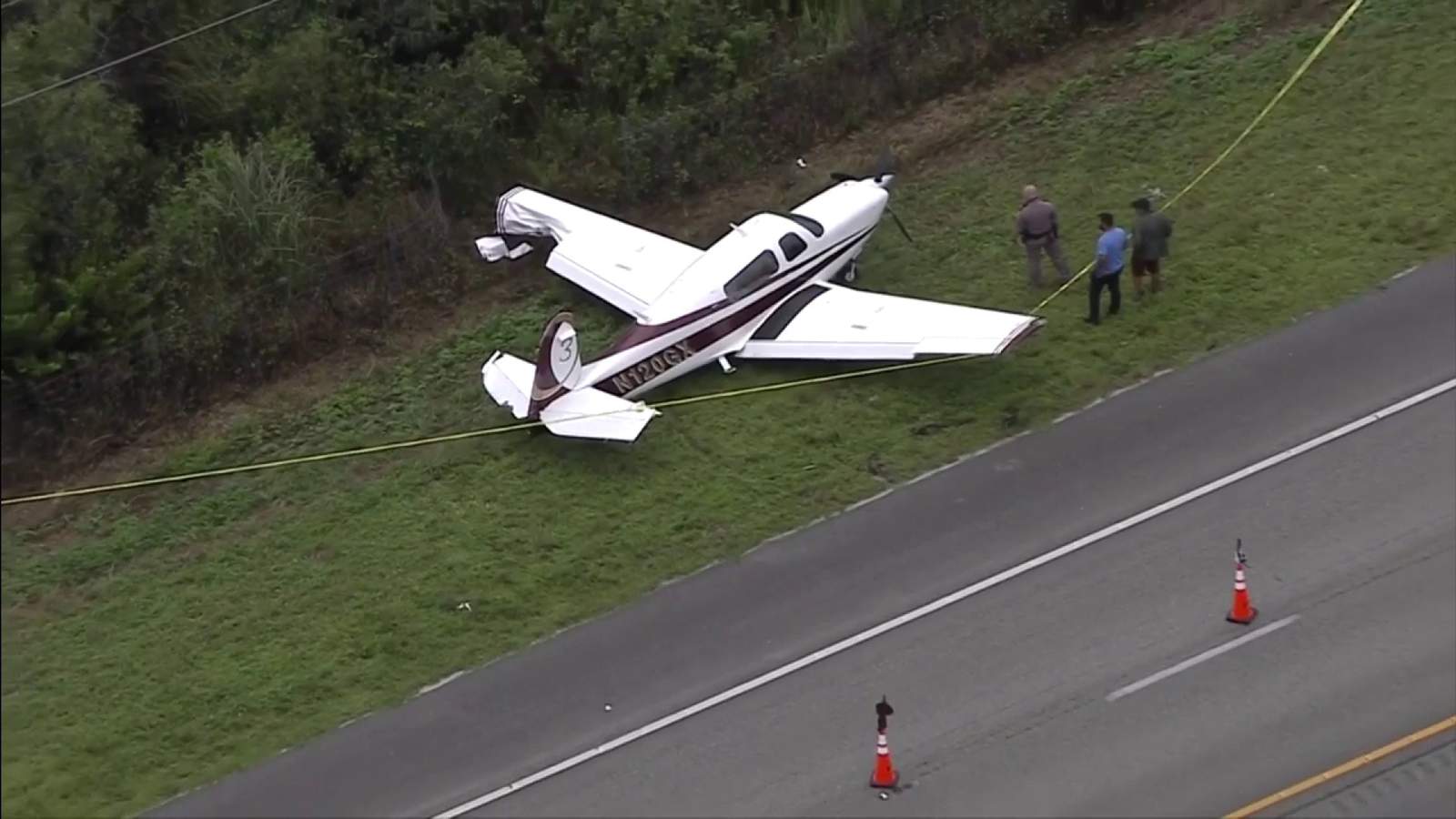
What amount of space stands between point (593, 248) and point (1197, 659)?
37.7ft

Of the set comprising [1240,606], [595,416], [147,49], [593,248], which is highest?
[147,49]

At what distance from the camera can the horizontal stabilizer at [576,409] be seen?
21359mm

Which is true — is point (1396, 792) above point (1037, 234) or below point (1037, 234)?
below

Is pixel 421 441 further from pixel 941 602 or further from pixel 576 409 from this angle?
pixel 941 602

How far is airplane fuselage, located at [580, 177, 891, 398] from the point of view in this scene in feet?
73.7

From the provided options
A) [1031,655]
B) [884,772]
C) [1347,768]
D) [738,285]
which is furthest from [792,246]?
[1347,768]

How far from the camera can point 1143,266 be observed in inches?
927

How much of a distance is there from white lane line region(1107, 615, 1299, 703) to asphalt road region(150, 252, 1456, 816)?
0.24 feet

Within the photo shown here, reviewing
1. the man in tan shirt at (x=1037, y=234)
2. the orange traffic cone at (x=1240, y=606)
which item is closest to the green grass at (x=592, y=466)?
the man in tan shirt at (x=1037, y=234)

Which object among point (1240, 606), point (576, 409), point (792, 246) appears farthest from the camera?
point (792, 246)

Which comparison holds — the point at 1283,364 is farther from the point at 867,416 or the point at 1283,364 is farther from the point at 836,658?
the point at 836,658

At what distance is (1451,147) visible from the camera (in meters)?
26.0

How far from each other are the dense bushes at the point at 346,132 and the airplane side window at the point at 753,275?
5.23 metres

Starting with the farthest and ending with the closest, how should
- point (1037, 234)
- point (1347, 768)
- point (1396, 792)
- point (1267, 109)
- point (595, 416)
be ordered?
1. point (1267, 109)
2. point (1037, 234)
3. point (595, 416)
4. point (1347, 768)
5. point (1396, 792)
